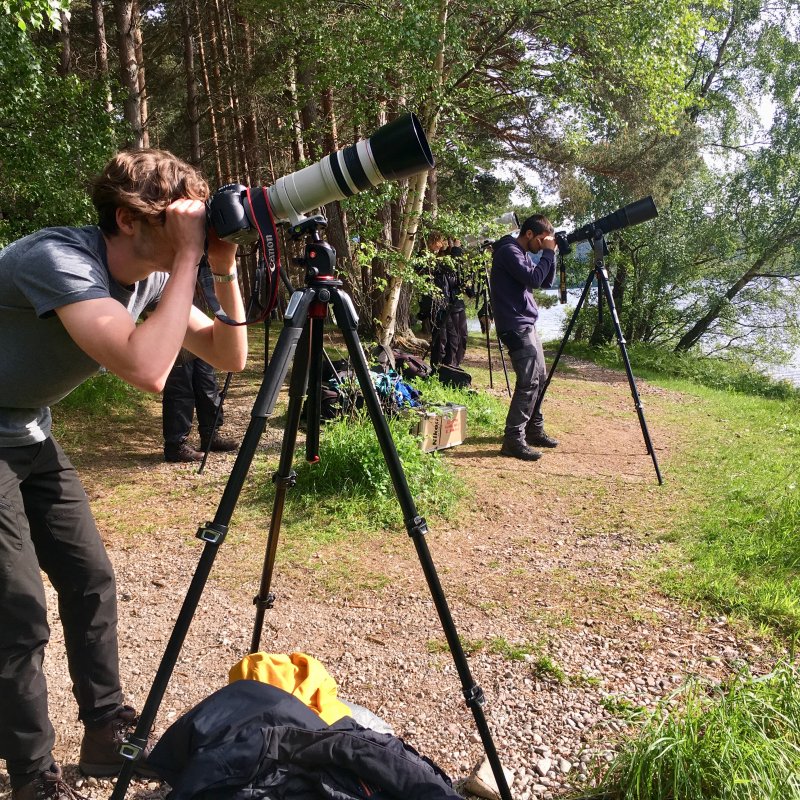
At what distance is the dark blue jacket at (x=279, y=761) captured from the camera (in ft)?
4.67

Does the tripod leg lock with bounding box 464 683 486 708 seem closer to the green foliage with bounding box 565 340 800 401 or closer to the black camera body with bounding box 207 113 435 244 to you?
the black camera body with bounding box 207 113 435 244

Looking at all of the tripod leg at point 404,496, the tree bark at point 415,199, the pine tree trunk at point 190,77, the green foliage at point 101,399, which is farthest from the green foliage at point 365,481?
the pine tree trunk at point 190,77

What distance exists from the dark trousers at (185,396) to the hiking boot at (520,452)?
2.41m

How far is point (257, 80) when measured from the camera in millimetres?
8766

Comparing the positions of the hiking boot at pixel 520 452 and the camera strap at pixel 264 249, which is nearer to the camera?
the camera strap at pixel 264 249

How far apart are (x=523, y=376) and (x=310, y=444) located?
336 cm

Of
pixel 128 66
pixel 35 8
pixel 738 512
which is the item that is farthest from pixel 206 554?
pixel 128 66

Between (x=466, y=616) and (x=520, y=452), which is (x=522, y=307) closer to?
(x=520, y=452)

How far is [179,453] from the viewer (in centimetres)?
496

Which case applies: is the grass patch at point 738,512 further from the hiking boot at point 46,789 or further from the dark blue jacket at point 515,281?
the hiking boot at point 46,789

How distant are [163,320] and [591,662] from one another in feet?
6.93

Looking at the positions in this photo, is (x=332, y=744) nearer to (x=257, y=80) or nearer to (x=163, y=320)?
(x=163, y=320)

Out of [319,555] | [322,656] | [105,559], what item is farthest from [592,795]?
[319,555]

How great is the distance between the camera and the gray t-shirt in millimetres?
1396
